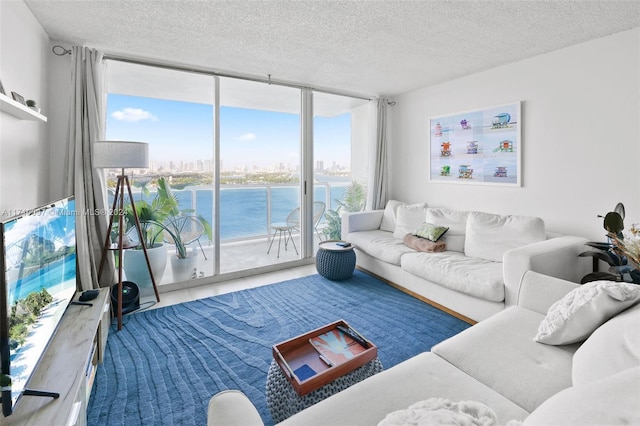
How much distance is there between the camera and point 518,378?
134 centimetres

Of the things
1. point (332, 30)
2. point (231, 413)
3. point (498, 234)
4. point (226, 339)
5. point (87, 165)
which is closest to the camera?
point (231, 413)

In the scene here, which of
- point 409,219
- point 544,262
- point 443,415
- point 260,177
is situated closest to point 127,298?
point 260,177

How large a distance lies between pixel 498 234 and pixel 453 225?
0.56 m

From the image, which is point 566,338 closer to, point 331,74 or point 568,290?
point 568,290

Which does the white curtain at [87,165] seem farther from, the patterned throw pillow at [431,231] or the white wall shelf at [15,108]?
the patterned throw pillow at [431,231]

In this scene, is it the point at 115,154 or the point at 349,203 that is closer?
the point at 115,154

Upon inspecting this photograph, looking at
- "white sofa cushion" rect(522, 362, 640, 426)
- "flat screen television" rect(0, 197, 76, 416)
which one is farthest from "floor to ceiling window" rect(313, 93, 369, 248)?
"white sofa cushion" rect(522, 362, 640, 426)

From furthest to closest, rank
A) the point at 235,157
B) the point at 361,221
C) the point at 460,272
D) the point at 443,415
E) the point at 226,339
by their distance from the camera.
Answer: the point at 235,157
the point at 361,221
the point at 460,272
the point at 226,339
the point at 443,415

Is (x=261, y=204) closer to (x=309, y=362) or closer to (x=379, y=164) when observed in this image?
(x=379, y=164)

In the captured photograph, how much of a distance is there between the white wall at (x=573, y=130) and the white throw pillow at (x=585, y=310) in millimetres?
1766

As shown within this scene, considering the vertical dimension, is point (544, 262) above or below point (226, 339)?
above

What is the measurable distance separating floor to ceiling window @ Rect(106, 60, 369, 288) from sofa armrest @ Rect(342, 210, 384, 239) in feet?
1.59

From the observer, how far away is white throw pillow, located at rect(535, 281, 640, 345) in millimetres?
1413

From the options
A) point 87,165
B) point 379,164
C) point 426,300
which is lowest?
point 426,300
